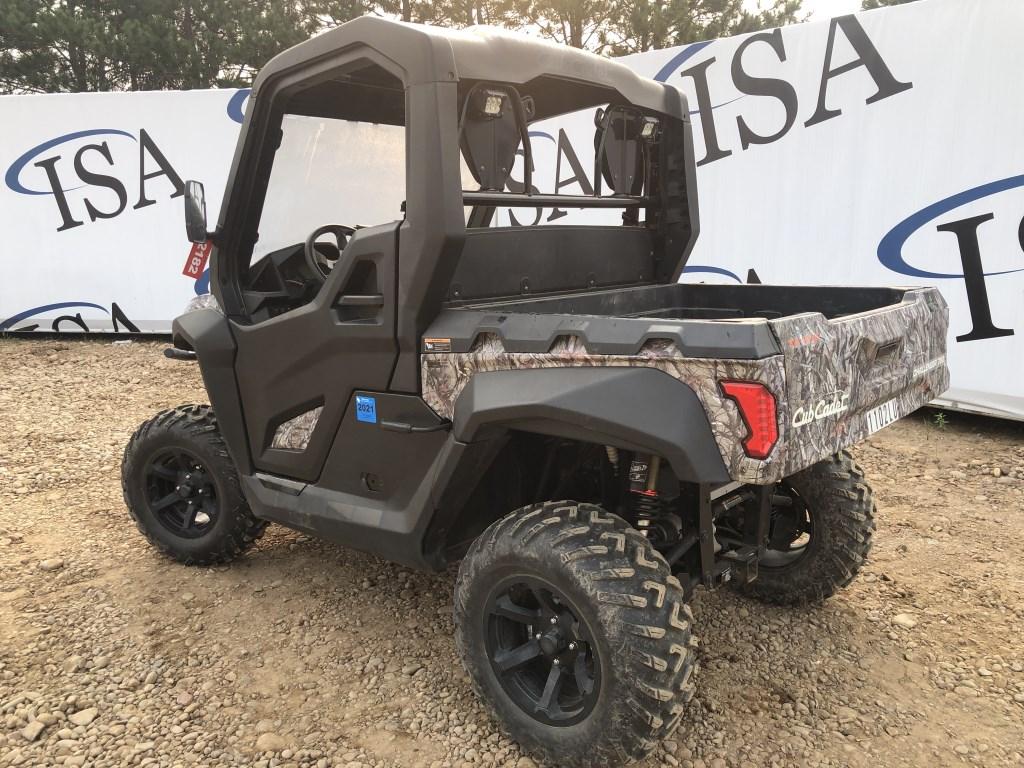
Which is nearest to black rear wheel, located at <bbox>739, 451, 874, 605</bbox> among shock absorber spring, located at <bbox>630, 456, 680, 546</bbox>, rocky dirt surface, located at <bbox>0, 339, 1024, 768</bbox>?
rocky dirt surface, located at <bbox>0, 339, 1024, 768</bbox>

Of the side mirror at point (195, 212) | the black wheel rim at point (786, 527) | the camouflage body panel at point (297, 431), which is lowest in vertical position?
the black wheel rim at point (786, 527)

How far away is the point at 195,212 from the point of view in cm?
268

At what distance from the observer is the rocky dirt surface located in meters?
2.38

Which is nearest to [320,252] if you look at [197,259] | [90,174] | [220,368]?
[197,259]

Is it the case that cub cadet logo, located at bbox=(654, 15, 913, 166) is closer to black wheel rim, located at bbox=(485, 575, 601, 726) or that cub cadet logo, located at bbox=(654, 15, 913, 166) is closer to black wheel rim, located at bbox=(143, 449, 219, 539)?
black wheel rim, located at bbox=(143, 449, 219, 539)

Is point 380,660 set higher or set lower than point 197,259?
lower

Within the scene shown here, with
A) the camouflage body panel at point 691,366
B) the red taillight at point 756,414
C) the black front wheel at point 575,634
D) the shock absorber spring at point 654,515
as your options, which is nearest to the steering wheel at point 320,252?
the camouflage body panel at point 691,366

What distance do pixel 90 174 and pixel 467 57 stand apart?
8.97m

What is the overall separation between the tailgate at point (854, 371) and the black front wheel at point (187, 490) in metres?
2.33

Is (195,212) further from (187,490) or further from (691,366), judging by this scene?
(691,366)

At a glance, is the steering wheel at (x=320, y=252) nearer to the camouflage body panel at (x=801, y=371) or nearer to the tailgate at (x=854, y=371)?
the camouflage body panel at (x=801, y=371)

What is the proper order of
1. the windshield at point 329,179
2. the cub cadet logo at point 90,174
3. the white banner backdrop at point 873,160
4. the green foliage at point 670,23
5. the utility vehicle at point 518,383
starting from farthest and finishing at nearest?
the green foliage at point 670,23 < the cub cadet logo at point 90,174 < the white banner backdrop at point 873,160 < the windshield at point 329,179 < the utility vehicle at point 518,383

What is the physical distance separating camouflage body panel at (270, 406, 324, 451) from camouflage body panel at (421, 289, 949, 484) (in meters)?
0.59

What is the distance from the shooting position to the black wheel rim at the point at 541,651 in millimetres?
2170
